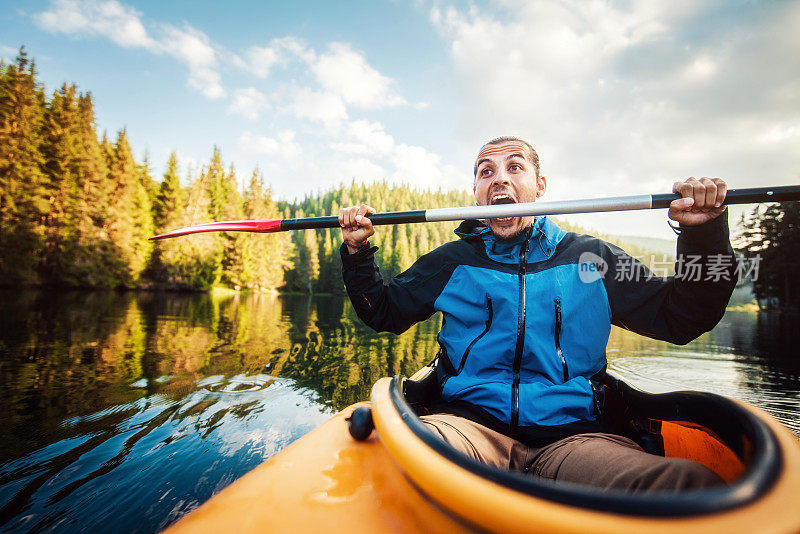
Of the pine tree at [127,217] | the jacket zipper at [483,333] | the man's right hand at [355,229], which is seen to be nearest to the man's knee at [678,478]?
the jacket zipper at [483,333]

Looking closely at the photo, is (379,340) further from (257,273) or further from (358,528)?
(257,273)

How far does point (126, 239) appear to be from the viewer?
26.3 meters

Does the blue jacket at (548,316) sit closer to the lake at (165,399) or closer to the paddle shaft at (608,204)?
the paddle shaft at (608,204)

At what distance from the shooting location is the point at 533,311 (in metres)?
2.06

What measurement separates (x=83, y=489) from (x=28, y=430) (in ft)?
4.45

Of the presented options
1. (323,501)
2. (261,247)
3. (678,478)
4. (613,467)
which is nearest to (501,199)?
(613,467)

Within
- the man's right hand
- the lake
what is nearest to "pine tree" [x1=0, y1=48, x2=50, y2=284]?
the lake

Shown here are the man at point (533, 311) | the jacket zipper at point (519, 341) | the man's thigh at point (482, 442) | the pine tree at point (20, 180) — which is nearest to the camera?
the man's thigh at point (482, 442)

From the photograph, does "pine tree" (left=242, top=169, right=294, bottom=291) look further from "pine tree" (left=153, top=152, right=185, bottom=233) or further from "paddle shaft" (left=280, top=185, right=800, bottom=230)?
"paddle shaft" (left=280, top=185, right=800, bottom=230)

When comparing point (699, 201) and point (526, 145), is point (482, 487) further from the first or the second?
point (526, 145)

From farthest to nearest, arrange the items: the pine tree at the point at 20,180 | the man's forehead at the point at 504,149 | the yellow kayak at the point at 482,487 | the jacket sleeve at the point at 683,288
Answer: the pine tree at the point at 20,180, the man's forehead at the point at 504,149, the jacket sleeve at the point at 683,288, the yellow kayak at the point at 482,487

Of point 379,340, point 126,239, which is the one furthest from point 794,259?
point 126,239

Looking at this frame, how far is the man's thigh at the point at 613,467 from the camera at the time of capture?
1058mm

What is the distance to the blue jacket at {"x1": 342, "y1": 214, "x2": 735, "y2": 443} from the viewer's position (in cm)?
185
